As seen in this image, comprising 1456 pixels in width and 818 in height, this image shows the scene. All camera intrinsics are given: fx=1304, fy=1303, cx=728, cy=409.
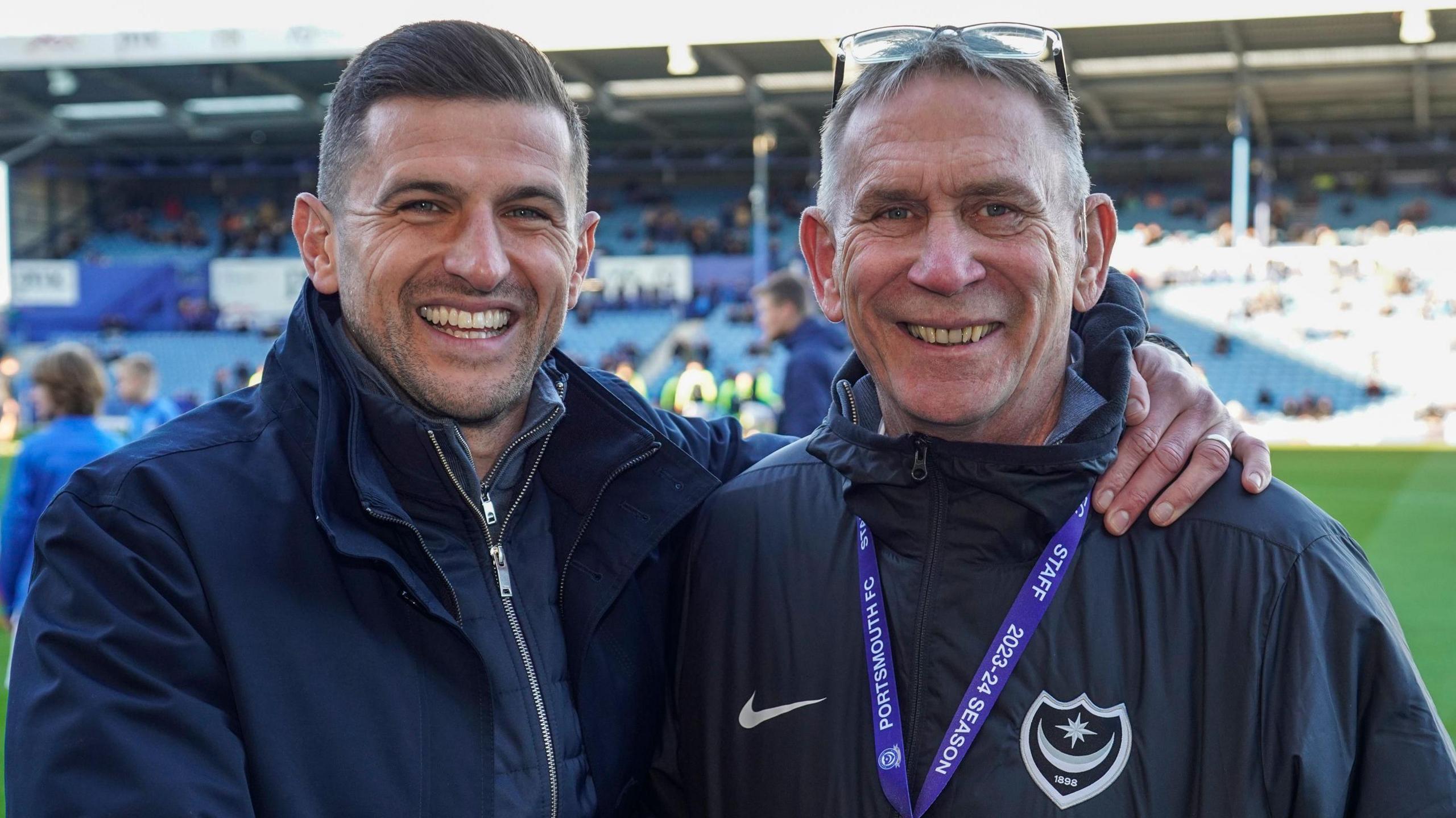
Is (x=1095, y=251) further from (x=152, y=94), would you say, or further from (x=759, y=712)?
(x=152, y=94)

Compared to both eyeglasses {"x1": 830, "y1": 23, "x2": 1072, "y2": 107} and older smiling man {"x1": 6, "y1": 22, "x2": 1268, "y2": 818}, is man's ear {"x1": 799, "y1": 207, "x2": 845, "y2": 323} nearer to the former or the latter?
eyeglasses {"x1": 830, "y1": 23, "x2": 1072, "y2": 107}

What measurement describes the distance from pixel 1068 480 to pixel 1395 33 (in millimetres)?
25445

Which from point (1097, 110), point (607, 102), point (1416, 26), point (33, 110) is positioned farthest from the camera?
point (33, 110)

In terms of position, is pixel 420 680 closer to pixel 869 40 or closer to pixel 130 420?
pixel 869 40

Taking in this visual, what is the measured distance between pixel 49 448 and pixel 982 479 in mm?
5284

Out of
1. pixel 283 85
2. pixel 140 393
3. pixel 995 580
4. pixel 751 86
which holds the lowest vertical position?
pixel 140 393

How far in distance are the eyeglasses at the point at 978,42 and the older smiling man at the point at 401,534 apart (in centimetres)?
55

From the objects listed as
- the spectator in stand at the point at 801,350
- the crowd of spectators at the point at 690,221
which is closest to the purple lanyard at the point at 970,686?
the spectator in stand at the point at 801,350

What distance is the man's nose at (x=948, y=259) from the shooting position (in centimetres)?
200

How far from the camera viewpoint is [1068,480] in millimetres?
1926

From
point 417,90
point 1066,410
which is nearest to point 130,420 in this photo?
point 417,90

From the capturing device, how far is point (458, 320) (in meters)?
2.21

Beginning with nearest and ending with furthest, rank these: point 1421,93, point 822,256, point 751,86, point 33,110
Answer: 1. point 822,256
2. point 751,86
3. point 1421,93
4. point 33,110

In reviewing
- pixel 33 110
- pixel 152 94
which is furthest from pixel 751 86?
pixel 33 110
